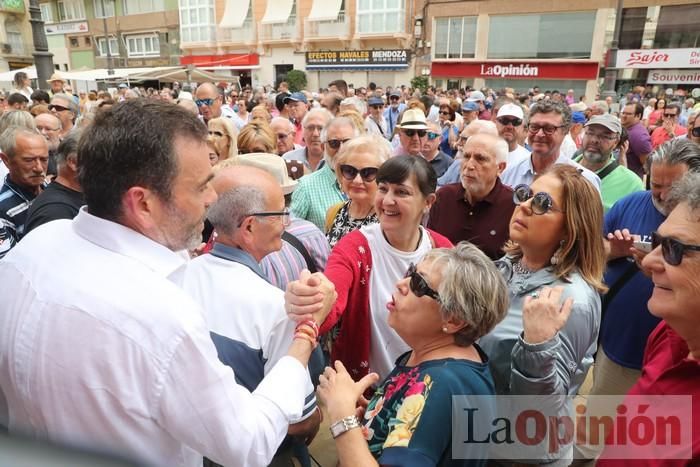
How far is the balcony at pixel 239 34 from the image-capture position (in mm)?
31906

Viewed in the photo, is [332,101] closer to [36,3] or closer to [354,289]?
[36,3]

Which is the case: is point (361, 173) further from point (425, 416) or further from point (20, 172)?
point (20, 172)

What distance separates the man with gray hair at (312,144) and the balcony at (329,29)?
26.1 meters

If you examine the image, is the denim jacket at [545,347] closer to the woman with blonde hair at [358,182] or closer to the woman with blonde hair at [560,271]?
the woman with blonde hair at [560,271]

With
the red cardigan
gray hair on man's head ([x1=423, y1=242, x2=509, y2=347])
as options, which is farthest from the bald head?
gray hair on man's head ([x1=423, y1=242, x2=509, y2=347])

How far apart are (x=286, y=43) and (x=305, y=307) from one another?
105 ft

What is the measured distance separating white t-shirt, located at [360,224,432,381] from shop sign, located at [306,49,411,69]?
89.3 ft

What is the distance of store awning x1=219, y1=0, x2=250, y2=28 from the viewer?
31.5m

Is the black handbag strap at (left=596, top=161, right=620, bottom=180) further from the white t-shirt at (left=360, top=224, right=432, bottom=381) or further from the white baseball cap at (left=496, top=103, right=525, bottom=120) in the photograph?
the white t-shirt at (left=360, top=224, right=432, bottom=381)

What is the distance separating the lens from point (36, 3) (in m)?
7.62

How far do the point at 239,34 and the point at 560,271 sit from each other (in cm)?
3480

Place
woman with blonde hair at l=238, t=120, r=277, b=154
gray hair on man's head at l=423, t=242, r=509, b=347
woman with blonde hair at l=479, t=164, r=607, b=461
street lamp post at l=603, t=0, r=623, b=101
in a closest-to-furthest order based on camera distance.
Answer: gray hair on man's head at l=423, t=242, r=509, b=347 → woman with blonde hair at l=479, t=164, r=607, b=461 → woman with blonde hair at l=238, t=120, r=277, b=154 → street lamp post at l=603, t=0, r=623, b=101

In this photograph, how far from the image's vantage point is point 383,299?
2.16 meters

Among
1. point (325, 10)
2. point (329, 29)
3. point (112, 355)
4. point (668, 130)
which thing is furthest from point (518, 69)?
point (112, 355)
